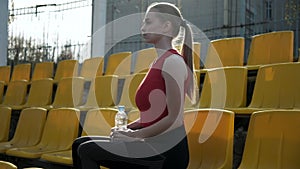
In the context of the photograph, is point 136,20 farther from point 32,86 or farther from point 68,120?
point 68,120

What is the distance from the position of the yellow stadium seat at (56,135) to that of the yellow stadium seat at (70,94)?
0.76 meters

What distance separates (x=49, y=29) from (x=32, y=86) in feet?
9.29

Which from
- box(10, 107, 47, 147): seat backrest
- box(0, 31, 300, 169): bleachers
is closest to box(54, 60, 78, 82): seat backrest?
box(0, 31, 300, 169): bleachers

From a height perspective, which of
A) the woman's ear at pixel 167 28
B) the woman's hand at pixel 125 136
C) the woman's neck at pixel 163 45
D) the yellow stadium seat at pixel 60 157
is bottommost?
the yellow stadium seat at pixel 60 157

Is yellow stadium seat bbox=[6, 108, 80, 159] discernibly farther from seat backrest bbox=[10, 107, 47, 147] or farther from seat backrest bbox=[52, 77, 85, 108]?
seat backrest bbox=[52, 77, 85, 108]

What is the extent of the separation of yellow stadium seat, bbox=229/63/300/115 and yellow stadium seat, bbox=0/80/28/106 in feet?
8.70

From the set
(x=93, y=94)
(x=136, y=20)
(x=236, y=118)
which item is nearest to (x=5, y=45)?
(x=136, y=20)

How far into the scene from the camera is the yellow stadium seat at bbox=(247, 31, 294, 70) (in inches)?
128

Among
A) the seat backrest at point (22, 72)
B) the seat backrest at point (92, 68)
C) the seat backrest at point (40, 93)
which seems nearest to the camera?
the seat backrest at point (40, 93)

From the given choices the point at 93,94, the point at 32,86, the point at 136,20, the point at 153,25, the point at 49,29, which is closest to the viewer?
the point at 153,25

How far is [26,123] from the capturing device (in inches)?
139

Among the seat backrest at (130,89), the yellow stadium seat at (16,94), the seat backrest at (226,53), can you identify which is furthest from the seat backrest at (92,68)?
the seat backrest at (226,53)

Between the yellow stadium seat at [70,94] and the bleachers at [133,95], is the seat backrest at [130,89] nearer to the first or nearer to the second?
the bleachers at [133,95]

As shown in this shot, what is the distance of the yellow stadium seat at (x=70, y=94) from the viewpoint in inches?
161
